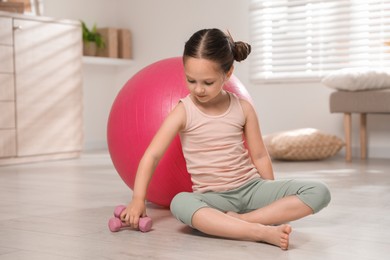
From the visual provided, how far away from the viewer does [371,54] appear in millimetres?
4297

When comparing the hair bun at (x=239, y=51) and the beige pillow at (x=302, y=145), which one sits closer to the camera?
the hair bun at (x=239, y=51)

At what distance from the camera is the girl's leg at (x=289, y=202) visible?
1729 millimetres

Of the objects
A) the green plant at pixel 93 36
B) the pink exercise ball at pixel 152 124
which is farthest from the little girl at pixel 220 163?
the green plant at pixel 93 36

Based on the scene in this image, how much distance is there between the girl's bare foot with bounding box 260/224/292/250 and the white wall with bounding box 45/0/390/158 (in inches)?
112

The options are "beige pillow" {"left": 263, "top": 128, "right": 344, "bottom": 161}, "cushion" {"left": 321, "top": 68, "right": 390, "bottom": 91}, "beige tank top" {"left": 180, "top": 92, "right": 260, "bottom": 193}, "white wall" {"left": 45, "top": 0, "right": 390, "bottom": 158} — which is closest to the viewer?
"beige tank top" {"left": 180, "top": 92, "right": 260, "bottom": 193}

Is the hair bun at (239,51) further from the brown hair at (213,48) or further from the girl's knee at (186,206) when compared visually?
the girl's knee at (186,206)

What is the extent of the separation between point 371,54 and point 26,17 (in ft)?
7.72

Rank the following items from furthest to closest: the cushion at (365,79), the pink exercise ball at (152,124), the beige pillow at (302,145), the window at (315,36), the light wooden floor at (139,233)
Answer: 1. the window at (315,36)
2. the beige pillow at (302,145)
3. the cushion at (365,79)
4. the pink exercise ball at (152,124)
5. the light wooden floor at (139,233)

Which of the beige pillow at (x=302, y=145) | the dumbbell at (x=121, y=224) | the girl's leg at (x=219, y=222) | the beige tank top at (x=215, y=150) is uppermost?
the beige tank top at (x=215, y=150)

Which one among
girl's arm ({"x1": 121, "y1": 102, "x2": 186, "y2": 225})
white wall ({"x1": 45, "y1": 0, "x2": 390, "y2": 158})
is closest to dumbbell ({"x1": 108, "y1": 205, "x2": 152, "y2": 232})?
girl's arm ({"x1": 121, "y1": 102, "x2": 186, "y2": 225})

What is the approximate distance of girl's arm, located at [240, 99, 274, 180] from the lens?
1893 mm

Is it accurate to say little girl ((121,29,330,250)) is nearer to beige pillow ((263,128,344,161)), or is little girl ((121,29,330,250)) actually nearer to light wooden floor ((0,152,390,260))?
light wooden floor ((0,152,390,260))

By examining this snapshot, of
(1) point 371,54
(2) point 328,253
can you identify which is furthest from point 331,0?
(2) point 328,253

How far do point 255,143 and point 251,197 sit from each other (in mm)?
173
